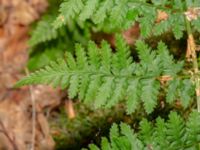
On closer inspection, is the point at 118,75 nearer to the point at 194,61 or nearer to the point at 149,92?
the point at 149,92

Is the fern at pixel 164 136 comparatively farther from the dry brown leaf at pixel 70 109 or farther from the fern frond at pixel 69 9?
the dry brown leaf at pixel 70 109

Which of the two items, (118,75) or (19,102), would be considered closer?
(118,75)

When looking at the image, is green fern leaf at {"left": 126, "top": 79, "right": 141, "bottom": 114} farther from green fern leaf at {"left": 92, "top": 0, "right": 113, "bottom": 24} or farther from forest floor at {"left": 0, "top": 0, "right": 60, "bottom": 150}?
forest floor at {"left": 0, "top": 0, "right": 60, "bottom": 150}

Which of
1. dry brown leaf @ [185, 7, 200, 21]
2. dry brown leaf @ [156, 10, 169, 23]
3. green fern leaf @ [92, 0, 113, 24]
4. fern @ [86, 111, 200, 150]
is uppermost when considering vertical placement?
green fern leaf @ [92, 0, 113, 24]

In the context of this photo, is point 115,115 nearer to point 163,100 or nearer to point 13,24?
point 163,100

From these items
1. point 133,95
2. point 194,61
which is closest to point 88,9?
point 133,95

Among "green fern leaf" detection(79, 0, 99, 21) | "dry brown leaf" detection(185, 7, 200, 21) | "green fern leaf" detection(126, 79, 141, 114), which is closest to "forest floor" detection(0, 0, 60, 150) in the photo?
"green fern leaf" detection(126, 79, 141, 114)
